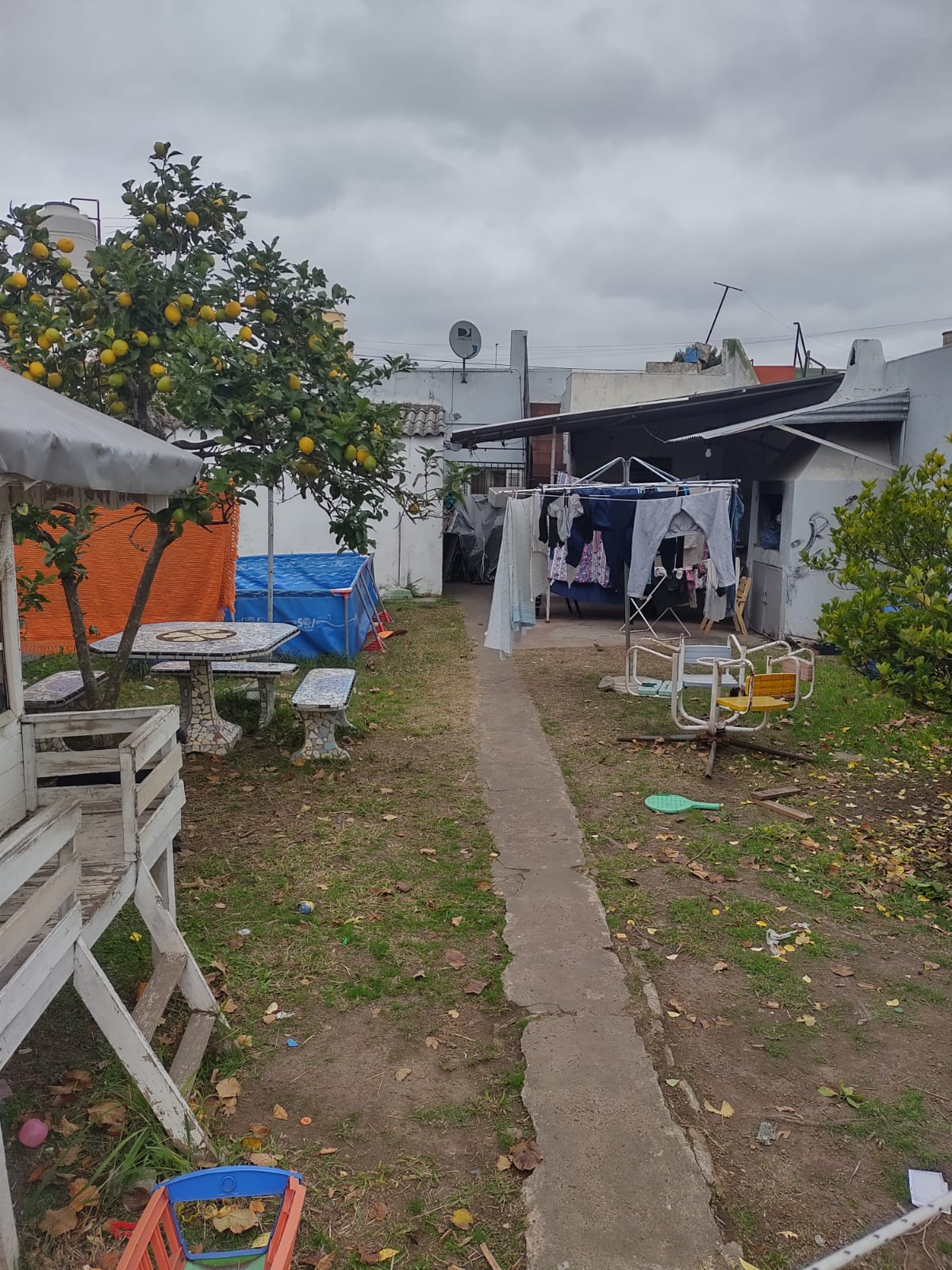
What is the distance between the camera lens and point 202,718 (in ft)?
24.1

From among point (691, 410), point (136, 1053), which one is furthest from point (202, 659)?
point (691, 410)

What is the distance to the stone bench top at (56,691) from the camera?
6.62 meters

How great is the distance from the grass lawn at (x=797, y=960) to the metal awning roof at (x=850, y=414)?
4863mm

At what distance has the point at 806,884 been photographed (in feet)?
16.5

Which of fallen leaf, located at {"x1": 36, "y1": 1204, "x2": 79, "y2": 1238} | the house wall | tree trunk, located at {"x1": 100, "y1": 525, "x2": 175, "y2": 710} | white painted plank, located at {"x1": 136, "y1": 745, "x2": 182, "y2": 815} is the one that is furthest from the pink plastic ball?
the house wall

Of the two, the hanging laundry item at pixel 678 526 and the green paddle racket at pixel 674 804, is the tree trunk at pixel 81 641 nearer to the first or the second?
the green paddle racket at pixel 674 804

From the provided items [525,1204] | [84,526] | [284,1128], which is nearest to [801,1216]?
[525,1204]

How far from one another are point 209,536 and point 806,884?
7842mm

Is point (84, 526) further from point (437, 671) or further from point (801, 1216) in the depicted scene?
point (437, 671)

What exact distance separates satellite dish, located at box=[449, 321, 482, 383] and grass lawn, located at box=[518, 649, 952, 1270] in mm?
15700

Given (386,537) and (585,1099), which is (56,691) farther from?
(386,537)

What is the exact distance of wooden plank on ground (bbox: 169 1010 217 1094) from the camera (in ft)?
10.2

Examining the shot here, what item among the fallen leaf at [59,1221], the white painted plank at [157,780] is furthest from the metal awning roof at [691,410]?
the fallen leaf at [59,1221]

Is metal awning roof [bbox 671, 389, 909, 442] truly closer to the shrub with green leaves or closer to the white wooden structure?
the shrub with green leaves
